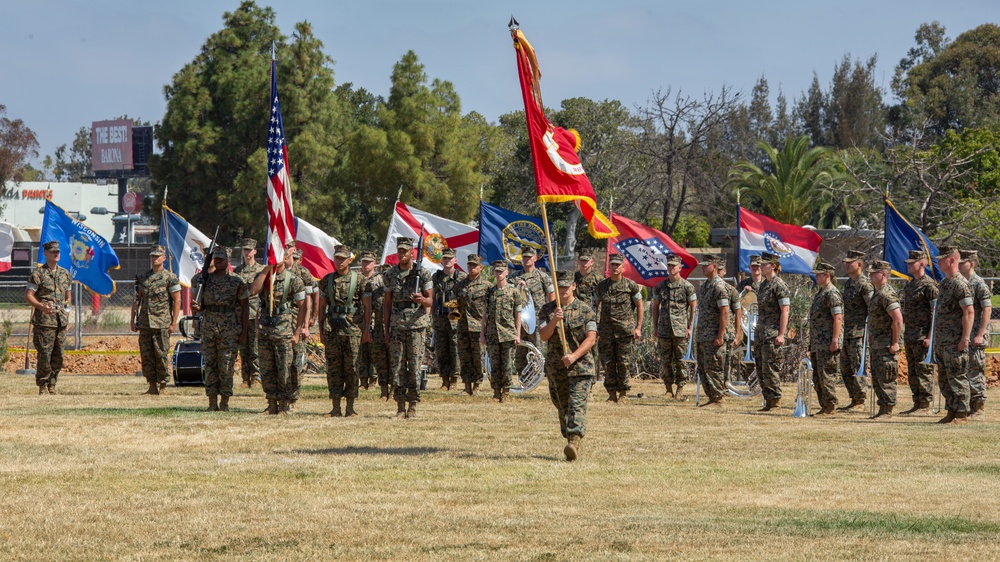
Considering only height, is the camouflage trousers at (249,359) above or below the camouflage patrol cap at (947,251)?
below

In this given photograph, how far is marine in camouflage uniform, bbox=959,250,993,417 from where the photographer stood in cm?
1539

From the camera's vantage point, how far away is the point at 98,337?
31.2 m

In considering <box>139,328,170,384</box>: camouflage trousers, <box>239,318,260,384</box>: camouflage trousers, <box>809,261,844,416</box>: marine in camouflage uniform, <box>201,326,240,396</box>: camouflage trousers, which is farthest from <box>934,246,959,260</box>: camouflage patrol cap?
<box>139,328,170,384</box>: camouflage trousers

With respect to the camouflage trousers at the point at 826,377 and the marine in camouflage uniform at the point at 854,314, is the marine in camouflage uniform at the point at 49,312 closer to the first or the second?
the camouflage trousers at the point at 826,377

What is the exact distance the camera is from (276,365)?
15367mm

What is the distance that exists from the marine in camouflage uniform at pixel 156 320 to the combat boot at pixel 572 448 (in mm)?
8647

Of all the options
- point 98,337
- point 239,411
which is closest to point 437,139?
point 98,337

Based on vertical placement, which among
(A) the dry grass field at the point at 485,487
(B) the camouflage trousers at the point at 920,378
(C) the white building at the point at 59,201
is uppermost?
(C) the white building at the point at 59,201

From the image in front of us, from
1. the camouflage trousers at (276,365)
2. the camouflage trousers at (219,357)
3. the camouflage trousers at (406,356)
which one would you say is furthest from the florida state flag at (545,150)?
the camouflage trousers at (219,357)

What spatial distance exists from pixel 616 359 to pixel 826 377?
Result: 3.06 metres

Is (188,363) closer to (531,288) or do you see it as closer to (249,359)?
(249,359)

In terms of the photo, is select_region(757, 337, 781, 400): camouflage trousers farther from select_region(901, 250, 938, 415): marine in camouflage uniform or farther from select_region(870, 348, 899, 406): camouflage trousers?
select_region(901, 250, 938, 415): marine in camouflage uniform

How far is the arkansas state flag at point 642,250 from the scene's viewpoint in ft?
66.7

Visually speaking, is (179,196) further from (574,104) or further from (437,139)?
(574,104)
